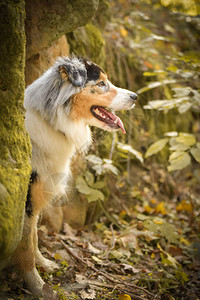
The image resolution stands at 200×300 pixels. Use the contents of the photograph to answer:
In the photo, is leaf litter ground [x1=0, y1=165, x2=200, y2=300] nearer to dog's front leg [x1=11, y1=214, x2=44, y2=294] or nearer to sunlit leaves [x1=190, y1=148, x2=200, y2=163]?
dog's front leg [x1=11, y1=214, x2=44, y2=294]

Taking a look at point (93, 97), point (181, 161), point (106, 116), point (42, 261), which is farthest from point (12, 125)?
point (181, 161)

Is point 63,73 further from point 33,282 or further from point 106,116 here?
point 33,282

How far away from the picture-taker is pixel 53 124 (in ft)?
7.89

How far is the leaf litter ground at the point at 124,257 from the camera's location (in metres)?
2.47

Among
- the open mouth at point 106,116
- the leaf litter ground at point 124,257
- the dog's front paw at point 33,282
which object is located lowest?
the leaf litter ground at point 124,257

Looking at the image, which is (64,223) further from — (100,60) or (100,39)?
(100,39)

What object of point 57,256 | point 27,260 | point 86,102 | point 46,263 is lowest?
point 57,256

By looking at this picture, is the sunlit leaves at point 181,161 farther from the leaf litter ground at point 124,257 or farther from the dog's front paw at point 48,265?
the dog's front paw at point 48,265

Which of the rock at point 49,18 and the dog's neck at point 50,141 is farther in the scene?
the rock at point 49,18

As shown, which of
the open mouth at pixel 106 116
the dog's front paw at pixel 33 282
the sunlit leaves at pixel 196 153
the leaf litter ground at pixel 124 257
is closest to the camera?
the dog's front paw at pixel 33 282

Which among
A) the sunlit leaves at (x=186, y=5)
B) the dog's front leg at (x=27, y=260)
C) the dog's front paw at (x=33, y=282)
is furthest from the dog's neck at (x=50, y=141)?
the sunlit leaves at (x=186, y=5)

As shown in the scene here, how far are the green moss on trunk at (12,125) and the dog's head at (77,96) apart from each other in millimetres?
513

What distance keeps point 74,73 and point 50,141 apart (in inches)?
24.8

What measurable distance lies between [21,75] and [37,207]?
1144 millimetres
